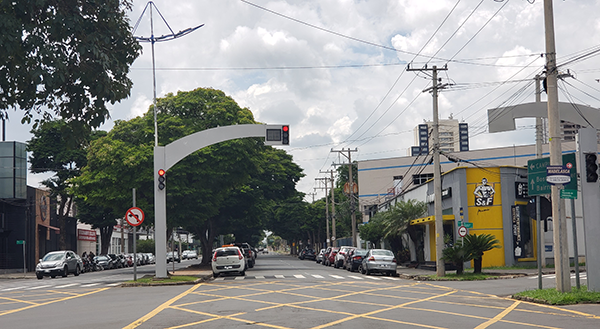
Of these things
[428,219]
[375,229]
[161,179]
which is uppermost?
[161,179]

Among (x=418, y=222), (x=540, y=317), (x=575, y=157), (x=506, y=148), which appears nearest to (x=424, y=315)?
(x=540, y=317)

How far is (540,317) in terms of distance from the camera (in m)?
12.1

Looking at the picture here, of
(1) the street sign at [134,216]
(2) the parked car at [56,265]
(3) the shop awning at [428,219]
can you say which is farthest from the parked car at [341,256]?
(1) the street sign at [134,216]

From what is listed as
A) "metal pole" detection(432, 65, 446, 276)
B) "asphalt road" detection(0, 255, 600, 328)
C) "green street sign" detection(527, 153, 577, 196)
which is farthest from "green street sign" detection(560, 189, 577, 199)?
"metal pole" detection(432, 65, 446, 276)

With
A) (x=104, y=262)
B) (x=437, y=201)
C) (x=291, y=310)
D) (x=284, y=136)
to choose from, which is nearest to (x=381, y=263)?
(x=437, y=201)

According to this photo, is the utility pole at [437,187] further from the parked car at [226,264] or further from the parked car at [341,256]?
the parked car at [341,256]

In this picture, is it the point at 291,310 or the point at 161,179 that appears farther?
the point at 161,179

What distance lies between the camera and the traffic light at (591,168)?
16.0 metres

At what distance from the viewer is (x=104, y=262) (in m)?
53.2

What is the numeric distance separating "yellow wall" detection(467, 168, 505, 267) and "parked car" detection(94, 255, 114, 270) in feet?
105

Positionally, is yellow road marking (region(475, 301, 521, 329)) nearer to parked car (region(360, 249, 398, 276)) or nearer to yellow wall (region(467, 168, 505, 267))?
parked car (region(360, 249, 398, 276))

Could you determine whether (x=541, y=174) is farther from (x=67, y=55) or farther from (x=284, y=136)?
(x=67, y=55)

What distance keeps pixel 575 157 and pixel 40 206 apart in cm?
4985

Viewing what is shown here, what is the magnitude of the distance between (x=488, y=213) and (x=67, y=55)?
30879mm
